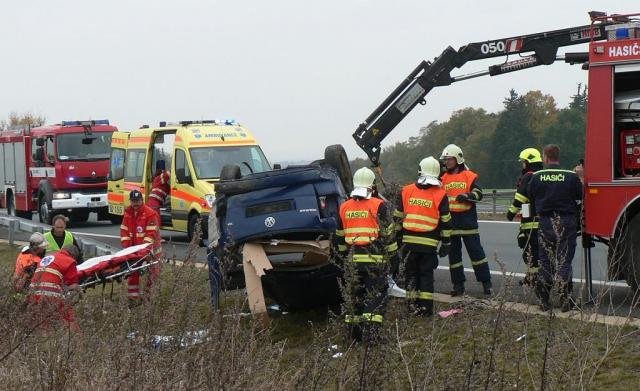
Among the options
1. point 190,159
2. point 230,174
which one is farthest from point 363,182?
point 190,159

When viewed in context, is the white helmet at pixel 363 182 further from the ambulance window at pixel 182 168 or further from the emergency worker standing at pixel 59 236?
the ambulance window at pixel 182 168

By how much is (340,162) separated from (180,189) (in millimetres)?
7854

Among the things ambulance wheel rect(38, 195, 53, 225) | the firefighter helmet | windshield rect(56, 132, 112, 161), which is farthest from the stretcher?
ambulance wheel rect(38, 195, 53, 225)

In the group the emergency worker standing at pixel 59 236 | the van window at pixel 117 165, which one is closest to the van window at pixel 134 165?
the van window at pixel 117 165

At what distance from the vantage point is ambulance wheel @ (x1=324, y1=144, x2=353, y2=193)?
11.0m

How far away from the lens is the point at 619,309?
9734 mm

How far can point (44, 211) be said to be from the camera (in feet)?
85.1

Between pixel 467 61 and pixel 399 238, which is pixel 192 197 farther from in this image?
pixel 399 238

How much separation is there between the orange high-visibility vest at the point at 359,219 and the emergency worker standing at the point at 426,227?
1.46ft

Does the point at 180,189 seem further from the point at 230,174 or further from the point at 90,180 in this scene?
the point at 90,180

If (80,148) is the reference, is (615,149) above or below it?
below

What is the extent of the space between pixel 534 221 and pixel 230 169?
322 centimetres

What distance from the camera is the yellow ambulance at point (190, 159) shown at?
1803 centimetres

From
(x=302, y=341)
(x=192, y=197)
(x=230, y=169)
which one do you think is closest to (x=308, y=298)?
(x=302, y=341)
